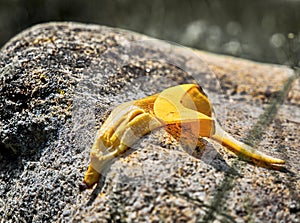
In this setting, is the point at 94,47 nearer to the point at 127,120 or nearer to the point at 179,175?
the point at 127,120

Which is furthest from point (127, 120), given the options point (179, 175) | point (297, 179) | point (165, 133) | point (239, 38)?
point (239, 38)

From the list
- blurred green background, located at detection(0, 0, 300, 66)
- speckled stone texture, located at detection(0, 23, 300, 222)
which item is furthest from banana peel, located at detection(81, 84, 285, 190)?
blurred green background, located at detection(0, 0, 300, 66)

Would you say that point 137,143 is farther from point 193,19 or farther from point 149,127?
point 193,19

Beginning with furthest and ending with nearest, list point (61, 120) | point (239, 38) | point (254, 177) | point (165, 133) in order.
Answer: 1. point (239, 38)
2. point (61, 120)
3. point (165, 133)
4. point (254, 177)

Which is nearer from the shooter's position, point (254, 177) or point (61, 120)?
point (254, 177)

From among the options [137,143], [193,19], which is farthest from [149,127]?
[193,19]

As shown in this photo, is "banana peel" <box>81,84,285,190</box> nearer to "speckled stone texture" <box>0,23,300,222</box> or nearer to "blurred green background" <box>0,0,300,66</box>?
"speckled stone texture" <box>0,23,300,222</box>
